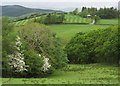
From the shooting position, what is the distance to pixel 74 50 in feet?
241

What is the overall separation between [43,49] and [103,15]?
10360 cm

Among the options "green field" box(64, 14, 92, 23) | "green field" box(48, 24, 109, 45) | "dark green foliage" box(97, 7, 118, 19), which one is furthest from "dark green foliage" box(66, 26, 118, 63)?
"dark green foliage" box(97, 7, 118, 19)

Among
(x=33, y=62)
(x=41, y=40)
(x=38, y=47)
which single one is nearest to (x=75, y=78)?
(x=33, y=62)

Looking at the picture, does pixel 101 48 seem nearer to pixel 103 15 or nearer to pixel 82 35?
pixel 82 35

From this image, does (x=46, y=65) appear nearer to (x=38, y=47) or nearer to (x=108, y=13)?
(x=38, y=47)

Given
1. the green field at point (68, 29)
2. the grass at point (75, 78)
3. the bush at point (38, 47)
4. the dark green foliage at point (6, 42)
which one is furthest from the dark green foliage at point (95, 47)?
the dark green foliage at point (6, 42)

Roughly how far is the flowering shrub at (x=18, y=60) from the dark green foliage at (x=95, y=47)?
1079 inches

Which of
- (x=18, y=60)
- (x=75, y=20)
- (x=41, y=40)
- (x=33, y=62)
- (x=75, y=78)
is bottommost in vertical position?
(x=75, y=20)

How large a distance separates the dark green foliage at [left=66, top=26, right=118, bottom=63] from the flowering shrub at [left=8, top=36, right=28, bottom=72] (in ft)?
89.9

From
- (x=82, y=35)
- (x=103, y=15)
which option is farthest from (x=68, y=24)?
(x=82, y=35)

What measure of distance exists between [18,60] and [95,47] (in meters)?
34.3

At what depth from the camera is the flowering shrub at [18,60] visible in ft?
129

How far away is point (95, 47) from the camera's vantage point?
7200 centimetres

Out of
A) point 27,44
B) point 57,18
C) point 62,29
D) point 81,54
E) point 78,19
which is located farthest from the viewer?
point 78,19
